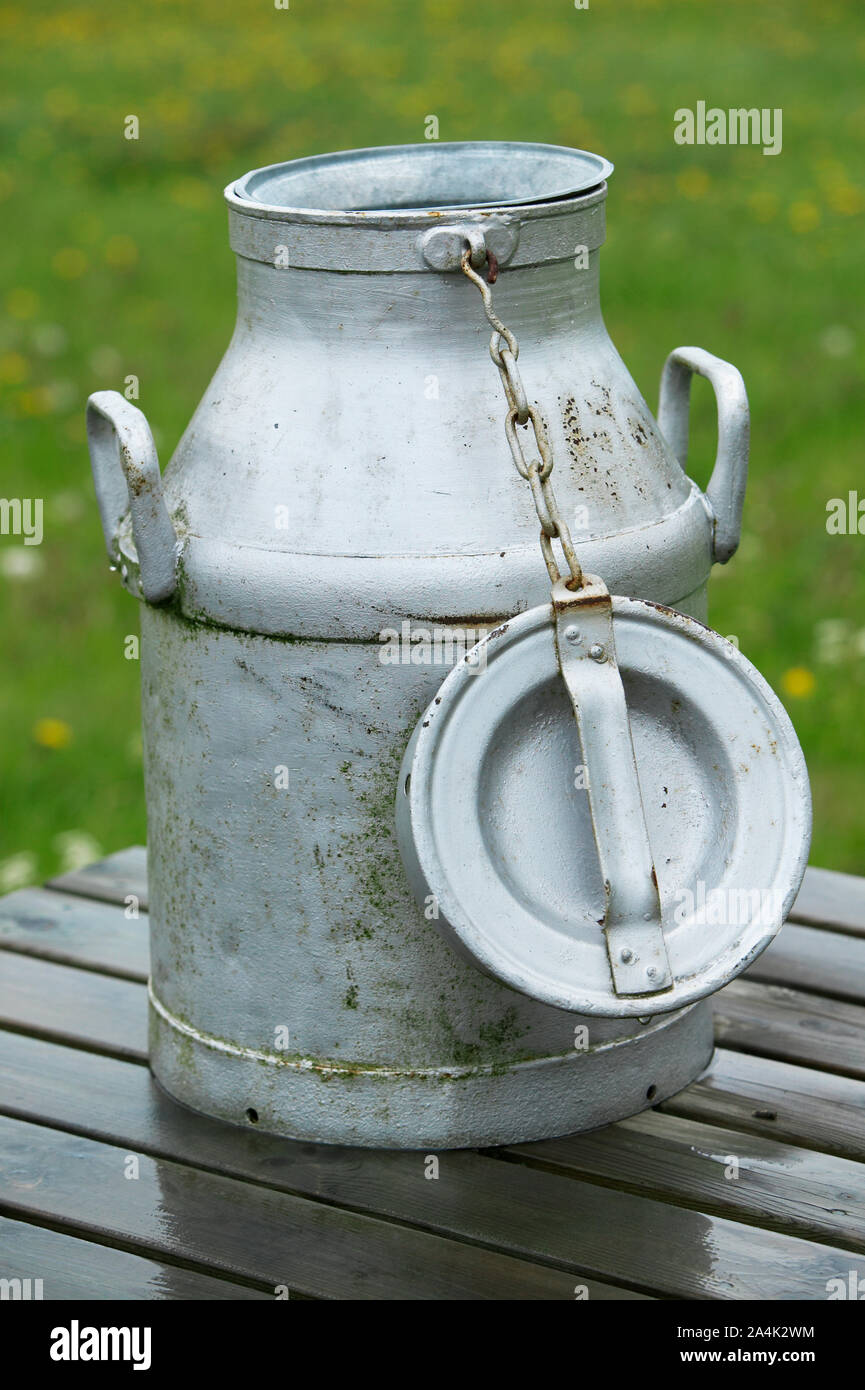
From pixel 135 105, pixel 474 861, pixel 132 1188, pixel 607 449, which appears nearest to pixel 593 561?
pixel 607 449

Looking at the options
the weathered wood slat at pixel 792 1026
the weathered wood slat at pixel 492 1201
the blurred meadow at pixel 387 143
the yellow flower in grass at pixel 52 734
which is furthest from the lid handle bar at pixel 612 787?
the yellow flower in grass at pixel 52 734

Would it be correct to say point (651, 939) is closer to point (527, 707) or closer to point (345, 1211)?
point (527, 707)

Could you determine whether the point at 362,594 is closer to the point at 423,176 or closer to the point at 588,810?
the point at 588,810

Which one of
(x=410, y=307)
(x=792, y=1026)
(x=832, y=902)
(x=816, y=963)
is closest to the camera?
(x=410, y=307)

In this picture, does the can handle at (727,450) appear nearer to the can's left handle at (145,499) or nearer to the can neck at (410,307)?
the can neck at (410,307)

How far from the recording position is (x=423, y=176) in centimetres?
211

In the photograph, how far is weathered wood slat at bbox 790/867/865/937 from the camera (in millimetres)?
2471

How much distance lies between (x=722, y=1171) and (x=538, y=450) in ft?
2.63

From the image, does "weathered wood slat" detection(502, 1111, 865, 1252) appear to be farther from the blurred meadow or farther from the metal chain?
the blurred meadow

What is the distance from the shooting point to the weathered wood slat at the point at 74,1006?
2238 mm

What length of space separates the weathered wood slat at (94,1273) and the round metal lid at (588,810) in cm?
42

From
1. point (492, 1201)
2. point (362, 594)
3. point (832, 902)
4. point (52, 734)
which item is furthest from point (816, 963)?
point (52, 734)

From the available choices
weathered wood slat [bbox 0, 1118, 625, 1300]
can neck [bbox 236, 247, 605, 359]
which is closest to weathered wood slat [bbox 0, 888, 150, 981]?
weathered wood slat [bbox 0, 1118, 625, 1300]

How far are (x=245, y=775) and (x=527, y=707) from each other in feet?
1.07
